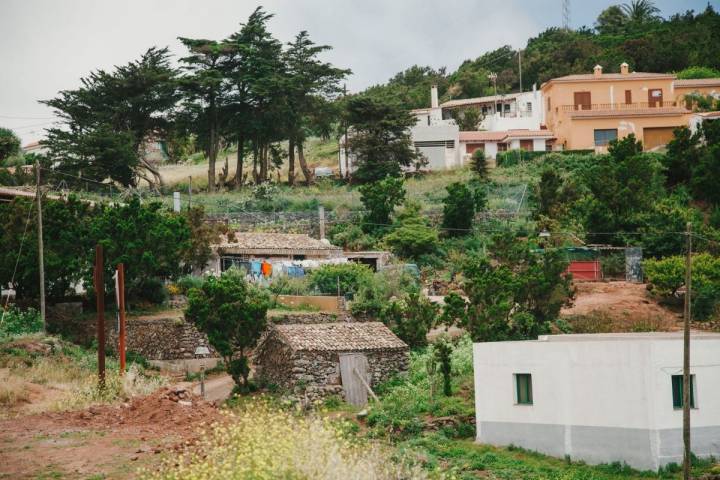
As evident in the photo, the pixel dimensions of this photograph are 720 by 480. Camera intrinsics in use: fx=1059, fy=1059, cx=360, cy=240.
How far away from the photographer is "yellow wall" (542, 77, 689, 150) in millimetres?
67625

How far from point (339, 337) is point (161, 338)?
714 cm

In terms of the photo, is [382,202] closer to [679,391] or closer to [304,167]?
[304,167]

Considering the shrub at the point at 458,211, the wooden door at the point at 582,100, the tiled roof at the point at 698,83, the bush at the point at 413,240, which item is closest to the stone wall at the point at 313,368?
the bush at the point at 413,240

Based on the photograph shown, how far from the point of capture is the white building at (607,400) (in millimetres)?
26609

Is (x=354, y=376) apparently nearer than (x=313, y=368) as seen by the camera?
No

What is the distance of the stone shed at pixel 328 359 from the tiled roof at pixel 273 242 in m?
11.2

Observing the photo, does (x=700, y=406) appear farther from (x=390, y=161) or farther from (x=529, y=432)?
(x=390, y=161)

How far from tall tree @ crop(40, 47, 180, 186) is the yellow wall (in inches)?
983

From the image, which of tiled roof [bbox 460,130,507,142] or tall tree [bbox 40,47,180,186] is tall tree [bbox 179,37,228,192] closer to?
tall tree [bbox 40,47,180,186]

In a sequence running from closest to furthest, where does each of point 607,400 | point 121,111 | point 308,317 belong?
point 607,400 < point 308,317 < point 121,111

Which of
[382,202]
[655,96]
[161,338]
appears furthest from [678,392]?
[655,96]

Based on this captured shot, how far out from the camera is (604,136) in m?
67.9

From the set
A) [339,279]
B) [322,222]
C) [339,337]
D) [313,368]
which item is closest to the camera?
[313,368]

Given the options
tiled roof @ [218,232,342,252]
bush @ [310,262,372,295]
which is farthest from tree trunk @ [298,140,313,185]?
bush @ [310,262,372,295]
